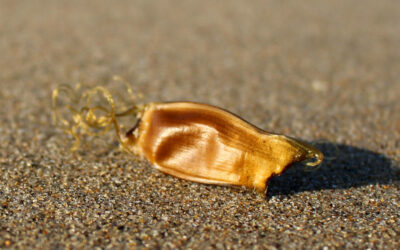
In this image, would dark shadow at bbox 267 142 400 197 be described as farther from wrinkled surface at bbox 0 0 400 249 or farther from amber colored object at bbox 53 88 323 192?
amber colored object at bbox 53 88 323 192

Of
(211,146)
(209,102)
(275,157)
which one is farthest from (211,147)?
(209,102)

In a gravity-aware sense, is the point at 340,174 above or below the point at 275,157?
below

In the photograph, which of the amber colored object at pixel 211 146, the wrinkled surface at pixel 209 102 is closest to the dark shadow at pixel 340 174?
the wrinkled surface at pixel 209 102

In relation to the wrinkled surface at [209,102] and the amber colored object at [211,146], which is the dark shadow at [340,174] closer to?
the wrinkled surface at [209,102]

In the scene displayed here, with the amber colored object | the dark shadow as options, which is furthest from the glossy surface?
the dark shadow

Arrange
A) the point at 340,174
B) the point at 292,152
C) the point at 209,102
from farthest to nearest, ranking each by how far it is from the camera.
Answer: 1. the point at 209,102
2. the point at 340,174
3. the point at 292,152

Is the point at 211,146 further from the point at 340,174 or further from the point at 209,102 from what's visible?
the point at 209,102
